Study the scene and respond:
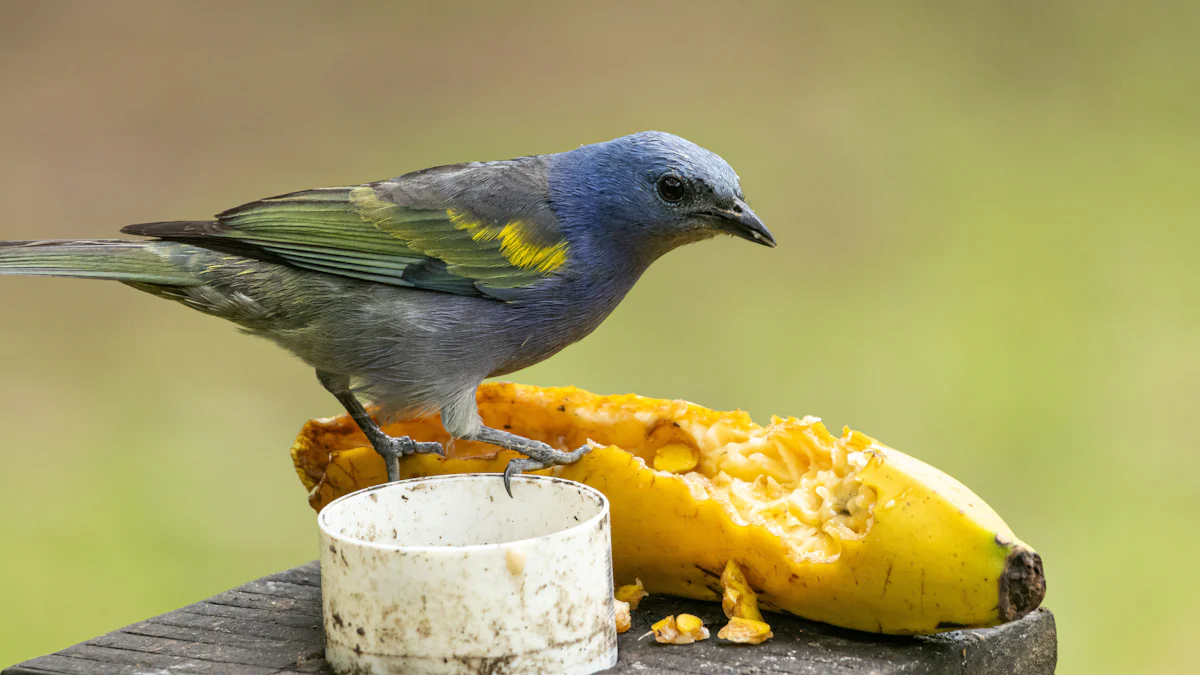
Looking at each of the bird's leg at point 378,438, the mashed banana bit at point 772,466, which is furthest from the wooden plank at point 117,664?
the mashed banana bit at point 772,466

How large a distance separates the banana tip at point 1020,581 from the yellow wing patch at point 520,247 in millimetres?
1513

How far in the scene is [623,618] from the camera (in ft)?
A: 10.2

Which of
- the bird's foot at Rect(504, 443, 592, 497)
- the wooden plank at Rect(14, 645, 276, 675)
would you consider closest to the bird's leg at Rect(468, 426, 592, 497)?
the bird's foot at Rect(504, 443, 592, 497)

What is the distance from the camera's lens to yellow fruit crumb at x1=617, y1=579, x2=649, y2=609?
10.6ft

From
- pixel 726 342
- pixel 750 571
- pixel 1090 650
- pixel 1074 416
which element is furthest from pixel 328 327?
pixel 1074 416

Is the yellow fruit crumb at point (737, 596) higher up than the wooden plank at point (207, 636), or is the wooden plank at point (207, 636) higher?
the yellow fruit crumb at point (737, 596)

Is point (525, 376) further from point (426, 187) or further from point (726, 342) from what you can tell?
point (426, 187)

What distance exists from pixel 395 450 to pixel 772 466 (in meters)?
0.98

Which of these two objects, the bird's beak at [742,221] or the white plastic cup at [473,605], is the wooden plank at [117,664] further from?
the bird's beak at [742,221]

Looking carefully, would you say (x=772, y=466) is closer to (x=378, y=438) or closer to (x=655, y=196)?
(x=655, y=196)

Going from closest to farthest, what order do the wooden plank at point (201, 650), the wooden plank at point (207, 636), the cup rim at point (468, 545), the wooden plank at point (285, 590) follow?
the cup rim at point (468, 545) < the wooden plank at point (201, 650) < the wooden plank at point (207, 636) < the wooden plank at point (285, 590)

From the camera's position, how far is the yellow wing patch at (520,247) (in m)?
3.71

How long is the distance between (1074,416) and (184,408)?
16.4 feet

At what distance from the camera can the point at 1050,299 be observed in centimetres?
843
